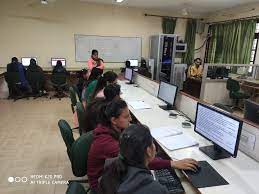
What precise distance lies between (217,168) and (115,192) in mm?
896

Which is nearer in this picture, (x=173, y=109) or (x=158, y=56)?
(x=173, y=109)

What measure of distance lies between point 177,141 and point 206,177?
534mm

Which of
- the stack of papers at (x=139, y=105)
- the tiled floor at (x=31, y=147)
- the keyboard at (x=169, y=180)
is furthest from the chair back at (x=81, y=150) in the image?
the stack of papers at (x=139, y=105)

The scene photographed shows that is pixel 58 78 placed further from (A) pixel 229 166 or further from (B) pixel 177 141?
(A) pixel 229 166

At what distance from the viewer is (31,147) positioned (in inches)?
125

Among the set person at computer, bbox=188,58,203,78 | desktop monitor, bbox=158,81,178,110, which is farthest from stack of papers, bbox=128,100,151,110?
person at computer, bbox=188,58,203,78

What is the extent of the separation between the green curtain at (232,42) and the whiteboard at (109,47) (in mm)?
2489

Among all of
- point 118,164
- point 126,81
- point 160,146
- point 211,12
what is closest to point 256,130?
point 160,146

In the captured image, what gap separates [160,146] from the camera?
1.84m

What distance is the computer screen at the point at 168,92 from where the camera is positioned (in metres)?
2.75

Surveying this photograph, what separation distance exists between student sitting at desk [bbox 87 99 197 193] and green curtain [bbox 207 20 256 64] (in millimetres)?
5437

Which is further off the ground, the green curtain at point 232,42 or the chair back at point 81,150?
the green curtain at point 232,42

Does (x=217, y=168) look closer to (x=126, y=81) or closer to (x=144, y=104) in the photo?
(x=144, y=104)

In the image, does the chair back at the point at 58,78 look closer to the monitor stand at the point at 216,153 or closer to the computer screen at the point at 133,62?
the computer screen at the point at 133,62
